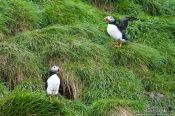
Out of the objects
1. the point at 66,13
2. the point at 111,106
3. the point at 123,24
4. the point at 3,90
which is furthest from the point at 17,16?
the point at 111,106

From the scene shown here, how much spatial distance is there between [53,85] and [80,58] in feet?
3.92

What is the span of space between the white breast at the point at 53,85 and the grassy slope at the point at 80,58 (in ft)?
0.44

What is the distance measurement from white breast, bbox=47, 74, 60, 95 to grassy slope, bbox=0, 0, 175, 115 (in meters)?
0.14

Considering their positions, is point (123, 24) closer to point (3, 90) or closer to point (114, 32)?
point (114, 32)

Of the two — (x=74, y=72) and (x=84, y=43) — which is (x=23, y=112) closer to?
(x=74, y=72)

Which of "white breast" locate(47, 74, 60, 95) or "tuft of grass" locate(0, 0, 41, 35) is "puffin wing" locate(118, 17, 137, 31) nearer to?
"tuft of grass" locate(0, 0, 41, 35)

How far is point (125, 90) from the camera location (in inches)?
362

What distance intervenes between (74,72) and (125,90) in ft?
2.61

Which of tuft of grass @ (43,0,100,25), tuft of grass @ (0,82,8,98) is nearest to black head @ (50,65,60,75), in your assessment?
tuft of grass @ (0,82,8,98)

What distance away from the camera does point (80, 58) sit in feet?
31.5

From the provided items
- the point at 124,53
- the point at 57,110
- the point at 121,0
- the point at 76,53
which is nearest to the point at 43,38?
the point at 76,53

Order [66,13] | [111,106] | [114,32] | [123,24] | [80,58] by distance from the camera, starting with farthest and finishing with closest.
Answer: [66,13], [123,24], [114,32], [80,58], [111,106]

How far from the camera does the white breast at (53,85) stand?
8508mm

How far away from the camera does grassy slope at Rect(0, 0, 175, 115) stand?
336 inches
